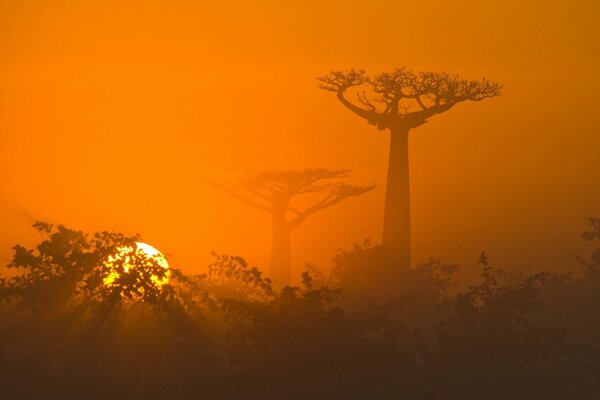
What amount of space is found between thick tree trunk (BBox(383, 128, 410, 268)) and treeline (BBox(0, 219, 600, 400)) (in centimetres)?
1171

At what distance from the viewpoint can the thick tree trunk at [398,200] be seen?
30.1 m

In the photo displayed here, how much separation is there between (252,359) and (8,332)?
4.34 m

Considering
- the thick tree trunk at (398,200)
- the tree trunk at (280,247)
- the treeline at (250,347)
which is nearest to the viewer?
the treeline at (250,347)

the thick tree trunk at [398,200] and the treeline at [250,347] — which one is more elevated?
the thick tree trunk at [398,200]

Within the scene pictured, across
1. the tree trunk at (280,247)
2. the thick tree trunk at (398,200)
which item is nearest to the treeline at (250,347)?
the thick tree trunk at (398,200)

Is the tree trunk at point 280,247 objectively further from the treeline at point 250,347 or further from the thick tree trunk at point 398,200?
the treeline at point 250,347

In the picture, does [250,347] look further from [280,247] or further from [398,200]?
[280,247]

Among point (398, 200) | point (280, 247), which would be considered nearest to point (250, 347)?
point (398, 200)

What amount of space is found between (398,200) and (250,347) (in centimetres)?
1556

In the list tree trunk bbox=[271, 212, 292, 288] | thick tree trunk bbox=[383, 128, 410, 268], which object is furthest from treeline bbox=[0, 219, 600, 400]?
tree trunk bbox=[271, 212, 292, 288]

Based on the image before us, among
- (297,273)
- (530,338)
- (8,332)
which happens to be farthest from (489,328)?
(297,273)

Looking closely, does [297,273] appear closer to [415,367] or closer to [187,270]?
[187,270]

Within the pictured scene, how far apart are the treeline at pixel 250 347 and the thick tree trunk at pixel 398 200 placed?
11.7 meters

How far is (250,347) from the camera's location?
607 inches
